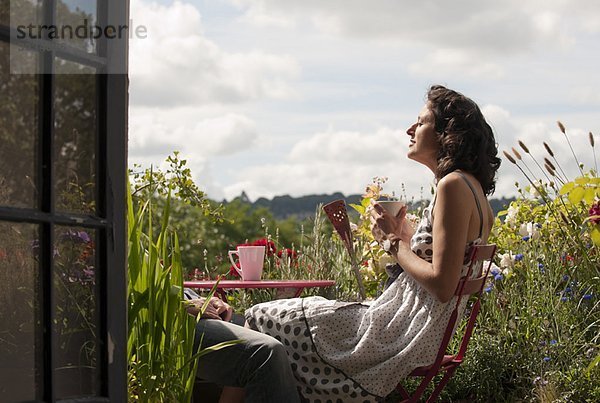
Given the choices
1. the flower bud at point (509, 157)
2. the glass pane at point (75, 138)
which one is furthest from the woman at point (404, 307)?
the flower bud at point (509, 157)

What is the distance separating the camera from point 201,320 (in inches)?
134


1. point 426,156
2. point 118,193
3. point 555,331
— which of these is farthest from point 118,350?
point 555,331

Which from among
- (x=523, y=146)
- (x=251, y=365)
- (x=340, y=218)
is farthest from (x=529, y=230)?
(x=251, y=365)

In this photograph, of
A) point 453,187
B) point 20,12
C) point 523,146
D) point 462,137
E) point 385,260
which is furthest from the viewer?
point 385,260

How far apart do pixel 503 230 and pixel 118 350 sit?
12.8ft

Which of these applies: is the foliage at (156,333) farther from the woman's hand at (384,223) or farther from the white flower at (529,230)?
the white flower at (529,230)

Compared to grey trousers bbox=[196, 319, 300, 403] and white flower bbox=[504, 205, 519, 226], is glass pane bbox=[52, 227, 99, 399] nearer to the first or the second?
grey trousers bbox=[196, 319, 300, 403]

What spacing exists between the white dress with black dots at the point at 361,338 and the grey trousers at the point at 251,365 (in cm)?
19

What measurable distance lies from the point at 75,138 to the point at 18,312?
1.67 feet

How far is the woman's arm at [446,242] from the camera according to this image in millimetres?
3375

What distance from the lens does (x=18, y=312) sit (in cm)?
253

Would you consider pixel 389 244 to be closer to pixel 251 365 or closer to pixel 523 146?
pixel 251 365

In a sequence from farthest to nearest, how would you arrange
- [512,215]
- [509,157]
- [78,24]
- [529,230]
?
[512,215] < [529,230] < [509,157] < [78,24]

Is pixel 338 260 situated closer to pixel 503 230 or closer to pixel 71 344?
pixel 503 230
